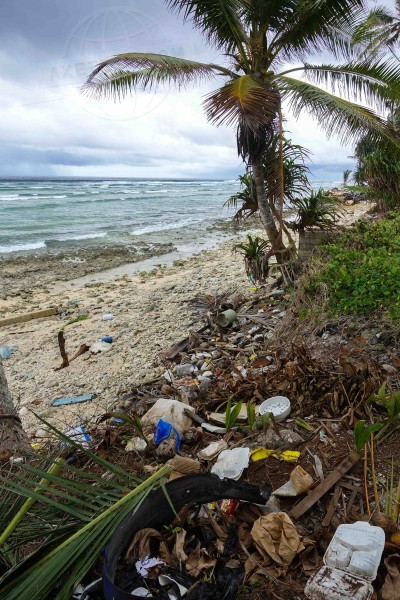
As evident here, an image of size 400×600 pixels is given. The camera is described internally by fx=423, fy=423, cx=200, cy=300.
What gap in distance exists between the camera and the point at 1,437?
2.94 metres

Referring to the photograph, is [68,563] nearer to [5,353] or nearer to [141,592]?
[141,592]

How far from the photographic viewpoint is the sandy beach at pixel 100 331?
5.03 metres

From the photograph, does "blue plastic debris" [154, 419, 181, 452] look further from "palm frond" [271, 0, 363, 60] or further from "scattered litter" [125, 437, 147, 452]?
"palm frond" [271, 0, 363, 60]

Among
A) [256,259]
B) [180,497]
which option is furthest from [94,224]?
[180,497]

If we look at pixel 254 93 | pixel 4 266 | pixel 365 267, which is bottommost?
pixel 4 266

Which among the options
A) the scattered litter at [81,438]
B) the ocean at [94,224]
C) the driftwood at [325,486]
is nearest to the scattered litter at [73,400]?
the scattered litter at [81,438]

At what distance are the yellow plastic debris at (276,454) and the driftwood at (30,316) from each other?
670 centimetres

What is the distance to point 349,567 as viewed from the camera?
1.67 metres

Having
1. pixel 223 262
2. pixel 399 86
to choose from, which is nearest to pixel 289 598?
pixel 399 86

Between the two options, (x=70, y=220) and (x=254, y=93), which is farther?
(x=70, y=220)

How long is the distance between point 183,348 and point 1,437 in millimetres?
2731

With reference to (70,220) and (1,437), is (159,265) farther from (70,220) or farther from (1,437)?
(70,220)

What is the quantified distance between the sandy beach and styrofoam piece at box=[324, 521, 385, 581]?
2309 mm

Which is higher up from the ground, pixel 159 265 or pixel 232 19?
pixel 232 19
